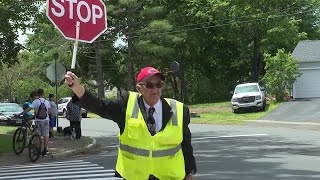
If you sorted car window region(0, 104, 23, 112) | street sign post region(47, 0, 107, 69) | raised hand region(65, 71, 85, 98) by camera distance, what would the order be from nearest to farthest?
raised hand region(65, 71, 85, 98) < street sign post region(47, 0, 107, 69) < car window region(0, 104, 23, 112)

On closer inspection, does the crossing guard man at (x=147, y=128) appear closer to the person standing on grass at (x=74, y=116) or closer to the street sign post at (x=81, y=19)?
the street sign post at (x=81, y=19)

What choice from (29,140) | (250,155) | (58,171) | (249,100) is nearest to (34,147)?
(29,140)

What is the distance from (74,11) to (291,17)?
4664 cm

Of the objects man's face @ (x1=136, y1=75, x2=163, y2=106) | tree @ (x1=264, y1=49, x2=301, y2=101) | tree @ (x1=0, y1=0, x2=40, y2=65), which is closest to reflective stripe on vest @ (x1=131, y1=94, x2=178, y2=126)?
man's face @ (x1=136, y1=75, x2=163, y2=106)

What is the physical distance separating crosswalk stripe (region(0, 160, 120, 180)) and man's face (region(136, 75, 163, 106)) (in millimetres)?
6050

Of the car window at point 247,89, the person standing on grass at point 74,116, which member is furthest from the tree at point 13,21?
the car window at point 247,89

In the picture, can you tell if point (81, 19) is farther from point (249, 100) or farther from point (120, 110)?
point (249, 100)

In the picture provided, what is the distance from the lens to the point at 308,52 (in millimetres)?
42469

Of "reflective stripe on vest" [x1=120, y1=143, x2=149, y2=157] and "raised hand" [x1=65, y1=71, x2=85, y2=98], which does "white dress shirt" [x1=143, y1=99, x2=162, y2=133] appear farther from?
"raised hand" [x1=65, y1=71, x2=85, y2=98]

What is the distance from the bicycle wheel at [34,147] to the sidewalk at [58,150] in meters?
0.20

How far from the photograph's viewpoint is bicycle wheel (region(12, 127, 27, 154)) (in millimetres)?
14593

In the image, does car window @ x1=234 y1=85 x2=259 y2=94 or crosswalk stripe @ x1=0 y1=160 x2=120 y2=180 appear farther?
car window @ x1=234 y1=85 x2=259 y2=94

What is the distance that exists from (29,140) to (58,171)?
2.74 metres

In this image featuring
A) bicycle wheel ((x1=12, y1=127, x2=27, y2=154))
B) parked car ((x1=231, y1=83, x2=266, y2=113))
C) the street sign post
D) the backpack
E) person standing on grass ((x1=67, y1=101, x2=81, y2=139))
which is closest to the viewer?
the street sign post
